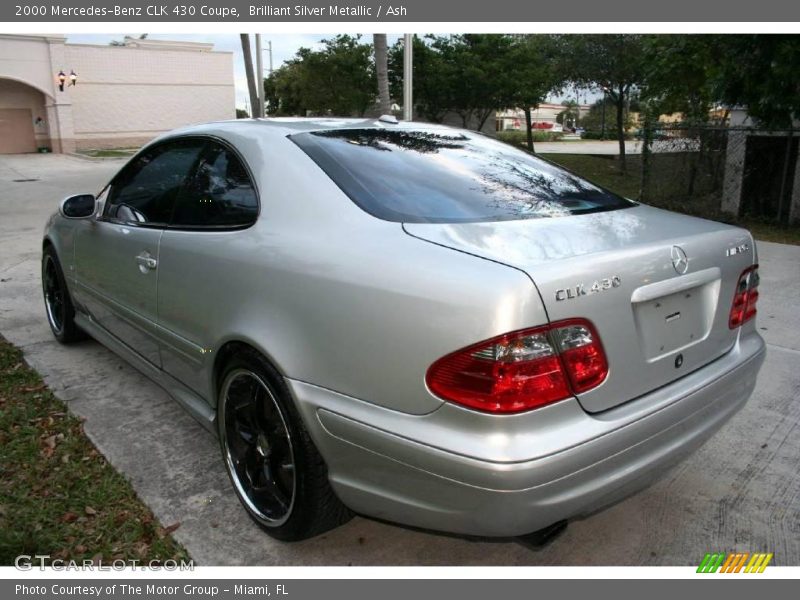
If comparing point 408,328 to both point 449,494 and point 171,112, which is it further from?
point 171,112

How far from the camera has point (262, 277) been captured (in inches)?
95.4

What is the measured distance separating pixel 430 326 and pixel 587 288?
0.47m

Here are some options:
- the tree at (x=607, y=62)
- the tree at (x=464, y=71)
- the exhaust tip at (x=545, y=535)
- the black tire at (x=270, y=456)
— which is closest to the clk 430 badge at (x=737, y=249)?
the exhaust tip at (x=545, y=535)

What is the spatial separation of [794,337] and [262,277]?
4231 mm

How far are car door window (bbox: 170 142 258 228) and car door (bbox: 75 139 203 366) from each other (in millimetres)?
115

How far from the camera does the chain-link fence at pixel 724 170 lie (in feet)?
34.4

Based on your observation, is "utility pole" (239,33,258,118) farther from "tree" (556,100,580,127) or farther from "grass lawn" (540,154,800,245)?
"tree" (556,100,580,127)

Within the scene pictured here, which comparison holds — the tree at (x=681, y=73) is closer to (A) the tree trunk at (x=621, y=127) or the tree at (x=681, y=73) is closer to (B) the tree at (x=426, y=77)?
(A) the tree trunk at (x=621, y=127)

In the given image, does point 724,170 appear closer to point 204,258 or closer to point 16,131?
point 204,258

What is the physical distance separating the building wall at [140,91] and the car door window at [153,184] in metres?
36.4

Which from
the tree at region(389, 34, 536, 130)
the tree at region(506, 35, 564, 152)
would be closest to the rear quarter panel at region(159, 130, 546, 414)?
the tree at region(506, 35, 564, 152)

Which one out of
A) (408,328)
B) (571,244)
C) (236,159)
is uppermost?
(236,159)

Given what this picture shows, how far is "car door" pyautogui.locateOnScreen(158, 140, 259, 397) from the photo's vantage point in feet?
8.63

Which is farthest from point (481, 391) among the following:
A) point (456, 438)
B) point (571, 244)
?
point (571, 244)
